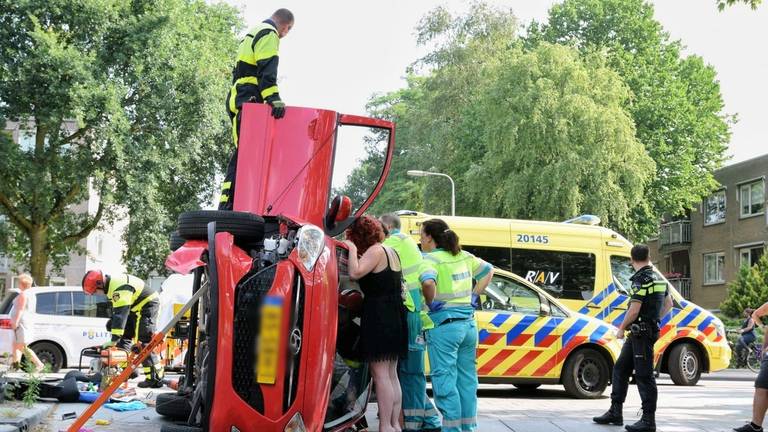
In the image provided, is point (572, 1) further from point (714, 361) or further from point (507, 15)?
point (714, 361)

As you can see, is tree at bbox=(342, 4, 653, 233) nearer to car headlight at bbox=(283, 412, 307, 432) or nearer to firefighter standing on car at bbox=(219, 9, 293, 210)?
firefighter standing on car at bbox=(219, 9, 293, 210)

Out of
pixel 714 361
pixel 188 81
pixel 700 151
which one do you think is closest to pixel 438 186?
pixel 700 151

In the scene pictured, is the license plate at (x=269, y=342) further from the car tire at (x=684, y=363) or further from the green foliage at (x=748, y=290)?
the green foliage at (x=748, y=290)

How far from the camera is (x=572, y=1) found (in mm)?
40656

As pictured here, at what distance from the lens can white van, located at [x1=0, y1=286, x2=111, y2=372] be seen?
1744 cm

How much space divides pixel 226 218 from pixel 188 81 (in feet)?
81.7

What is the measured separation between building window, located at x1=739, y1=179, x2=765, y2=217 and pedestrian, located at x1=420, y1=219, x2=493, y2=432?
36723 mm

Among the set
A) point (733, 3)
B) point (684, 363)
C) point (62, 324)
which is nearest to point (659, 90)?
point (684, 363)

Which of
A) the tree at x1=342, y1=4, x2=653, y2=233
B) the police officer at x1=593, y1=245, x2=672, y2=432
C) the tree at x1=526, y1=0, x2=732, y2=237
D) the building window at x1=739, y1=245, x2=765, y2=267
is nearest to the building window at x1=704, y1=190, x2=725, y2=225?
the building window at x1=739, y1=245, x2=765, y2=267

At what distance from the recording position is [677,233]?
4928cm

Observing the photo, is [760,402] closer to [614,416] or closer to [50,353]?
[614,416]

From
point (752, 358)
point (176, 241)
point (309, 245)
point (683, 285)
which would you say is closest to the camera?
point (309, 245)

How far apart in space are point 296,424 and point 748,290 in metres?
28.7

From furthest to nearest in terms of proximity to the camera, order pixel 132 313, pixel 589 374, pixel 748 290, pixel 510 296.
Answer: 1. pixel 748 290
2. pixel 589 374
3. pixel 510 296
4. pixel 132 313
